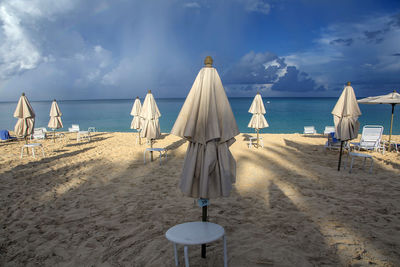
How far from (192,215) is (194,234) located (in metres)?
2.05

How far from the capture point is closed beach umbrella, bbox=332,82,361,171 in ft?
21.8

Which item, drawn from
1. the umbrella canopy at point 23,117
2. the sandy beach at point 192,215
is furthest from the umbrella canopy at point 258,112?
the umbrella canopy at point 23,117

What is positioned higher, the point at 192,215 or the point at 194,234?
the point at 194,234

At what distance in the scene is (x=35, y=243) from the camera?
3.70 metres

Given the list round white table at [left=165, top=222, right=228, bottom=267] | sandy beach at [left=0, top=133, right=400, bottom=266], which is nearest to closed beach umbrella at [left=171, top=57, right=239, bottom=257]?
round white table at [left=165, top=222, right=228, bottom=267]

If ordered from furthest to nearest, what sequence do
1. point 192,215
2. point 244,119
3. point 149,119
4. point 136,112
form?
point 244,119, point 136,112, point 149,119, point 192,215

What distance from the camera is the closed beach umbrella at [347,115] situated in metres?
6.65

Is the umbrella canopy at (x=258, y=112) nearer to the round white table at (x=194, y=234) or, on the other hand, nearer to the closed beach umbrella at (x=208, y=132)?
the closed beach umbrella at (x=208, y=132)

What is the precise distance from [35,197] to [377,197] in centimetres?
834

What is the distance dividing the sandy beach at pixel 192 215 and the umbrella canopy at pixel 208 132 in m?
1.35

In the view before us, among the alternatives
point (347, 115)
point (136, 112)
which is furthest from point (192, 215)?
point (136, 112)

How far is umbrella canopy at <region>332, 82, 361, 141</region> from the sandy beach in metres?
1.33

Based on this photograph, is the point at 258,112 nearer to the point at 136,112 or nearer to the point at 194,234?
the point at 136,112

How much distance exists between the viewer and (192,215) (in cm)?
460
